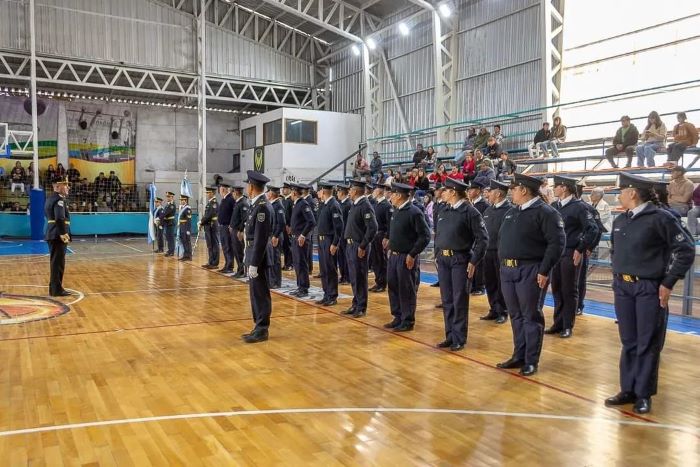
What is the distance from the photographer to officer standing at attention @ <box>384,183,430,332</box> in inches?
250

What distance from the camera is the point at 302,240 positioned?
8812 millimetres

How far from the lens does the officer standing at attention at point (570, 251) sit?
639 cm

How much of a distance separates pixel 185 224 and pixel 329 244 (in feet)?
20.1

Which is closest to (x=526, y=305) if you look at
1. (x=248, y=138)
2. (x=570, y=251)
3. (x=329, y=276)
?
(x=570, y=251)

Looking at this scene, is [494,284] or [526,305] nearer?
[526,305]

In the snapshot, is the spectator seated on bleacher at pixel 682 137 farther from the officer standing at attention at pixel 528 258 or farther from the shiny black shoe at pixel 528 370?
the shiny black shoe at pixel 528 370

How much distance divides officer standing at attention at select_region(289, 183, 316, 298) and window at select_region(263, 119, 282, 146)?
13281 mm

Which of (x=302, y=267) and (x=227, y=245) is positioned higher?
(x=227, y=245)

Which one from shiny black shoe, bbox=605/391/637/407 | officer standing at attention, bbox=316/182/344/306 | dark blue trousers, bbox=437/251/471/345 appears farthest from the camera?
officer standing at attention, bbox=316/182/344/306

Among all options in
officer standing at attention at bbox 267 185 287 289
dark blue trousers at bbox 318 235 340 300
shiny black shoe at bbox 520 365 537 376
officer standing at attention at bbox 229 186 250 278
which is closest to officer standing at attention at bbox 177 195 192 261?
officer standing at attention at bbox 229 186 250 278

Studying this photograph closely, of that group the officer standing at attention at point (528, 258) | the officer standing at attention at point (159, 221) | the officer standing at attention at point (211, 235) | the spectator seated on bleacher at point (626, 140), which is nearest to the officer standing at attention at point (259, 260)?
the officer standing at attention at point (528, 258)

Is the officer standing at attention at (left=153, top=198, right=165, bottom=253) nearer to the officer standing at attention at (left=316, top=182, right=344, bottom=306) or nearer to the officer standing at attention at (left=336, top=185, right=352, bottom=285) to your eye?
the officer standing at attention at (left=336, top=185, right=352, bottom=285)

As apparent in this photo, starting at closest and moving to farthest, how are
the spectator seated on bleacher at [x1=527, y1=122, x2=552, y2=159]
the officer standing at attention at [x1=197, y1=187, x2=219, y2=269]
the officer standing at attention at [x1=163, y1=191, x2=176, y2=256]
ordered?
the officer standing at attention at [x1=197, y1=187, x2=219, y2=269]
the spectator seated on bleacher at [x1=527, y1=122, x2=552, y2=159]
the officer standing at attention at [x1=163, y1=191, x2=176, y2=256]

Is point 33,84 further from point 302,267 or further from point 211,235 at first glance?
point 302,267
